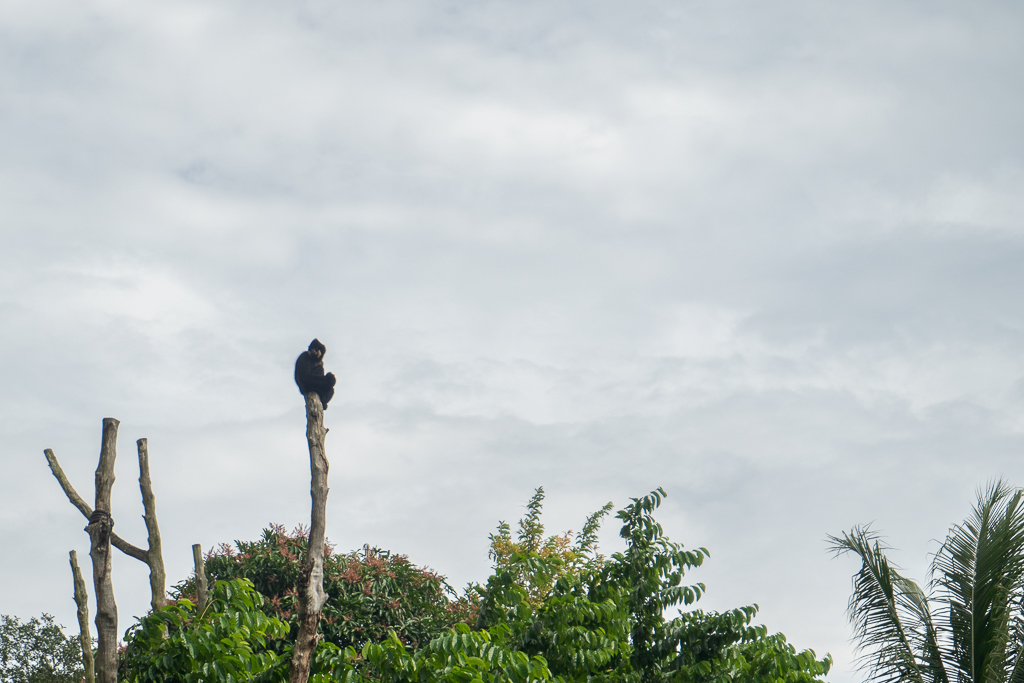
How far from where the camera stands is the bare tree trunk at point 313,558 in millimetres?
7242

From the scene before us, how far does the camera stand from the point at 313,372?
893cm

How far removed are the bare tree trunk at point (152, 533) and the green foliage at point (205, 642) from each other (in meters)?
0.26

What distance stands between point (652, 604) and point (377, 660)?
12.9 feet

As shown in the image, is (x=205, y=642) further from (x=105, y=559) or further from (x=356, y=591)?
(x=356, y=591)

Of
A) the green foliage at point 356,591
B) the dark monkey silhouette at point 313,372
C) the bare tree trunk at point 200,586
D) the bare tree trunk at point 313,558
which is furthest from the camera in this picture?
the green foliage at point 356,591

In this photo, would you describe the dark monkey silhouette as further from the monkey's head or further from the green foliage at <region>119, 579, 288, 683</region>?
the green foliage at <region>119, 579, 288, 683</region>

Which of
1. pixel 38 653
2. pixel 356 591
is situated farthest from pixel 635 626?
pixel 38 653

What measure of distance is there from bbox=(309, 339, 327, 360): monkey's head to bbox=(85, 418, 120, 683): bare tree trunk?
6.35ft

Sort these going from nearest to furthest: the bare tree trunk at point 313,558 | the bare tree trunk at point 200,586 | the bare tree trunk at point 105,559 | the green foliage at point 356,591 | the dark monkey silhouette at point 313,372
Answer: the bare tree trunk at point 105,559 < the bare tree trunk at point 313,558 < the bare tree trunk at point 200,586 < the dark monkey silhouette at point 313,372 < the green foliage at point 356,591

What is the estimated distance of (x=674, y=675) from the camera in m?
Answer: 9.36

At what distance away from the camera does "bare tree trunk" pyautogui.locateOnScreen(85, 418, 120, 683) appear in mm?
6934

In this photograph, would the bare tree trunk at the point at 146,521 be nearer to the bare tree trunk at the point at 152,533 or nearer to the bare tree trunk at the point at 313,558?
the bare tree trunk at the point at 152,533

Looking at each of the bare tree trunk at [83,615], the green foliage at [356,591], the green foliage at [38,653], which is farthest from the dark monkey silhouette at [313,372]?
the green foliage at [38,653]

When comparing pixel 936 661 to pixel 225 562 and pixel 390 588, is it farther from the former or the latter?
pixel 225 562
